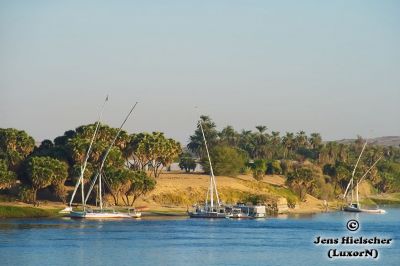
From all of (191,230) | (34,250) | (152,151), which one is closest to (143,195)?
(152,151)

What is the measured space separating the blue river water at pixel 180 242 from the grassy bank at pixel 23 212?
4.65m

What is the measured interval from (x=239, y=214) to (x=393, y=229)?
3170cm

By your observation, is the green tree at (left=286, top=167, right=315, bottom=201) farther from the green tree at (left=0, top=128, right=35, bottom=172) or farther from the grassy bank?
the grassy bank

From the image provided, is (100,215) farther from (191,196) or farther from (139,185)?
(191,196)

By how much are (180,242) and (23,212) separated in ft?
140

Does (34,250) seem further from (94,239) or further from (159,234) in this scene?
(159,234)

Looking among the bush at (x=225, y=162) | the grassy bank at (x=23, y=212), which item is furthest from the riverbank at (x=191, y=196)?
the bush at (x=225, y=162)

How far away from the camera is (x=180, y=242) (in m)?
109

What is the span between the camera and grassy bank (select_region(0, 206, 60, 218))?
144m

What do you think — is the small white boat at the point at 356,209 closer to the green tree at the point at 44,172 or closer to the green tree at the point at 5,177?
the green tree at the point at 44,172

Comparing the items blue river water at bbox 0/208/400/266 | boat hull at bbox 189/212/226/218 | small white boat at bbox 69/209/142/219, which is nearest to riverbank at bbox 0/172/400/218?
small white boat at bbox 69/209/142/219

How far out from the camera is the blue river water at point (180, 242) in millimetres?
92312

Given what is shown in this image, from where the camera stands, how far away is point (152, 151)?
170250 millimetres

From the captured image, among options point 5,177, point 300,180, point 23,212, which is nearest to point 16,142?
point 5,177
